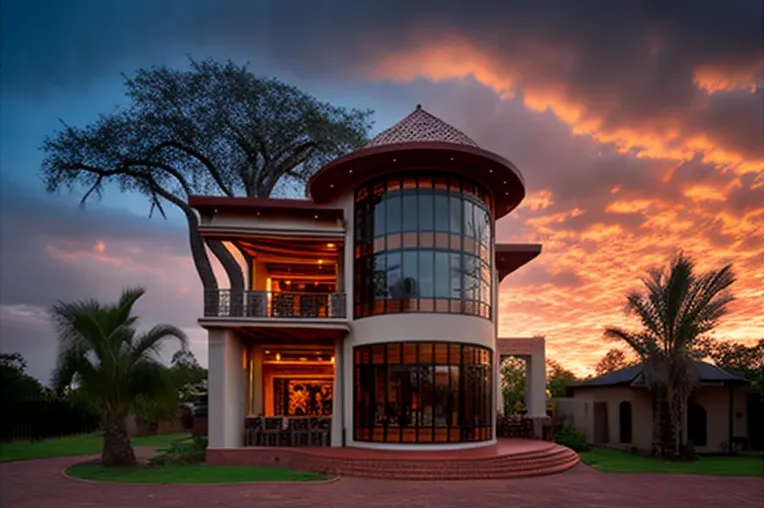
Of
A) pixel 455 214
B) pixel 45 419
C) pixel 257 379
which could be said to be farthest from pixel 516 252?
pixel 45 419

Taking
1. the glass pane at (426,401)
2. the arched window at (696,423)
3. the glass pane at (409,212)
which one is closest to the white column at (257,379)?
the glass pane at (426,401)

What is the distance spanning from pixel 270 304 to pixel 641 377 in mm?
13184

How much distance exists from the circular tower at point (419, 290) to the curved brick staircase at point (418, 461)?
1.13 meters

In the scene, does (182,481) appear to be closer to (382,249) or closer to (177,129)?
(382,249)

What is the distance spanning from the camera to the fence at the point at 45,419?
23.6 meters

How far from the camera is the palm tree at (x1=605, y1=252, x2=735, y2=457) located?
19.9 meters

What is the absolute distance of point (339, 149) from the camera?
3112 cm

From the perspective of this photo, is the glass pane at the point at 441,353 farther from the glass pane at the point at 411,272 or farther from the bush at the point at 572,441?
the bush at the point at 572,441

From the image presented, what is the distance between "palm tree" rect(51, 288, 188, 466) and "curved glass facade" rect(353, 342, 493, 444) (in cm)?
549

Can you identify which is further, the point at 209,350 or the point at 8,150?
the point at 209,350

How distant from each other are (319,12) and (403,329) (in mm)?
8794

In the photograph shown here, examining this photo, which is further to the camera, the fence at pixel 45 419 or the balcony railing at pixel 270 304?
the fence at pixel 45 419

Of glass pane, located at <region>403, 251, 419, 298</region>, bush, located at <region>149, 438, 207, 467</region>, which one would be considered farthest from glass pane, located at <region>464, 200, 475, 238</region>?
bush, located at <region>149, 438, 207, 467</region>

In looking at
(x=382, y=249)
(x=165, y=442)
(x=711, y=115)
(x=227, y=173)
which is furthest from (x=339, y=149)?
(x=711, y=115)
